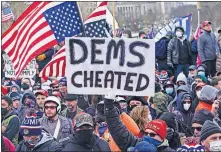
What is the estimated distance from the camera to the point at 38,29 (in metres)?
9.66

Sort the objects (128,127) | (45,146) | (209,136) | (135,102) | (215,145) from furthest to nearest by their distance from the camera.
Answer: (135,102), (128,127), (45,146), (209,136), (215,145)

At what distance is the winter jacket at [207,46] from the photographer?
1429 centimetres

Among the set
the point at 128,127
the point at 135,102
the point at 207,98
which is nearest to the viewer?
the point at 128,127

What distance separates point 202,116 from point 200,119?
0.06 metres

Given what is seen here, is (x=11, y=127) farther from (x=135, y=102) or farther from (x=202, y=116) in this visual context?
(x=202, y=116)

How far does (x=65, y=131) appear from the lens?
8539mm

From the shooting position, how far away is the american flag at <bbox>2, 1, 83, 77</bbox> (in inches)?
368

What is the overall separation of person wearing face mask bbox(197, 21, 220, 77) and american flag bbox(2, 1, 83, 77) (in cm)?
504

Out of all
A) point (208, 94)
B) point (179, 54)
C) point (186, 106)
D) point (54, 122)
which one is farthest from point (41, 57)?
point (208, 94)

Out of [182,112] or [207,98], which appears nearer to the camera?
[207,98]

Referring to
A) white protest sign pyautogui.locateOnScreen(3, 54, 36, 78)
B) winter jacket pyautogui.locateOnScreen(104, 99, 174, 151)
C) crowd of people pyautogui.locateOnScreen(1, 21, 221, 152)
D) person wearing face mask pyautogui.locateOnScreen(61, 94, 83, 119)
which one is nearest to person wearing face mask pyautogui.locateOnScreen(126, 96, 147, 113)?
crowd of people pyautogui.locateOnScreen(1, 21, 221, 152)

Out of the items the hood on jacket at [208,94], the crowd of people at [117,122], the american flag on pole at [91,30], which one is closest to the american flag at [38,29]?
the american flag on pole at [91,30]

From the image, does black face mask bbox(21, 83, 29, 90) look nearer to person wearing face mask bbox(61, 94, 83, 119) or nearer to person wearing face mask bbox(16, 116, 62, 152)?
person wearing face mask bbox(61, 94, 83, 119)

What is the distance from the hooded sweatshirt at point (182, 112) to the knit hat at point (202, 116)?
120 cm
